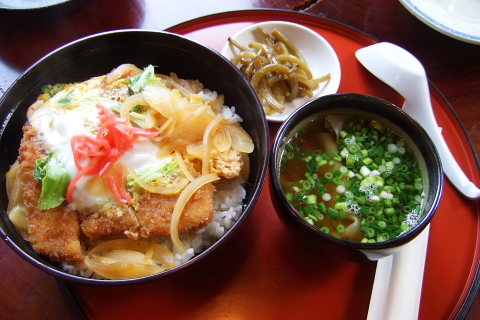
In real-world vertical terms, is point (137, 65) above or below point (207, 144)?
above

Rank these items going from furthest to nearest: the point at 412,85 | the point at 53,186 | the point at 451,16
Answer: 1. the point at 451,16
2. the point at 412,85
3. the point at 53,186

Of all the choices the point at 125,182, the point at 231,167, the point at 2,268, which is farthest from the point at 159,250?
the point at 2,268

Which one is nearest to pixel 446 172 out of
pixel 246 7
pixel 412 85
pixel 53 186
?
pixel 412 85

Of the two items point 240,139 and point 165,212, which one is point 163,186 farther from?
point 240,139

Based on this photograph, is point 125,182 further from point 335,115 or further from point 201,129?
point 335,115

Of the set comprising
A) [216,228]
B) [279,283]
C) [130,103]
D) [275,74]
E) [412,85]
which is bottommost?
[279,283]

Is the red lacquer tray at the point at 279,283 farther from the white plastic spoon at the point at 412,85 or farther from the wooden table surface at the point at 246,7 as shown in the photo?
the wooden table surface at the point at 246,7

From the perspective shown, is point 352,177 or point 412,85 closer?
point 352,177
